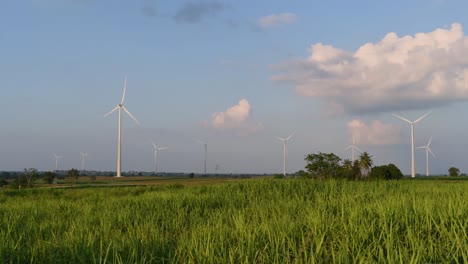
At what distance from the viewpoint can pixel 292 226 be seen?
9672 mm

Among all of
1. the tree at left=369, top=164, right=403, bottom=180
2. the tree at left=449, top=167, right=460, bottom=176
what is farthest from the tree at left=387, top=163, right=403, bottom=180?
the tree at left=449, top=167, right=460, bottom=176

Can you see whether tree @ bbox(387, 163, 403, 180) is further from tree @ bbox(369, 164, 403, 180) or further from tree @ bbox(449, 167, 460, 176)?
tree @ bbox(449, 167, 460, 176)

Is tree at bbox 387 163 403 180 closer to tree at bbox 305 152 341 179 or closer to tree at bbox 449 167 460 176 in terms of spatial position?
tree at bbox 305 152 341 179

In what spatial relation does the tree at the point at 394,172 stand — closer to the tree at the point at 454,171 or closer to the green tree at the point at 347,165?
the green tree at the point at 347,165

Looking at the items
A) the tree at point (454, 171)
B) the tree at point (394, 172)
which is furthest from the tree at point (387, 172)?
the tree at point (454, 171)

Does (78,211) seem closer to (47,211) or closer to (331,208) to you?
(47,211)

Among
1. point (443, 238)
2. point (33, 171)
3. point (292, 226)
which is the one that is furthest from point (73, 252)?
point (33, 171)

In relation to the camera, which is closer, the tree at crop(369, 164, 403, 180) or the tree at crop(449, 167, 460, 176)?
the tree at crop(369, 164, 403, 180)

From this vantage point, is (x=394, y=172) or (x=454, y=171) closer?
(x=394, y=172)

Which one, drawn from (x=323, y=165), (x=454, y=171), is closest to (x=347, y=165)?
(x=323, y=165)

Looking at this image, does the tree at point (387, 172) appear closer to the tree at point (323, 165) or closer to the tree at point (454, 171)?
the tree at point (323, 165)

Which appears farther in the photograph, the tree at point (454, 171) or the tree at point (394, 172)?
the tree at point (454, 171)

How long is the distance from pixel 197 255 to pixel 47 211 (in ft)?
53.0

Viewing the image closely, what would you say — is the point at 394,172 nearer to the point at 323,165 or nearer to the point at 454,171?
the point at 323,165
